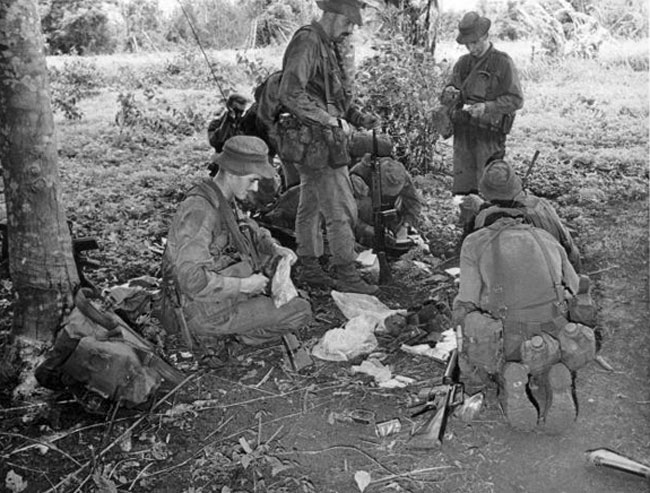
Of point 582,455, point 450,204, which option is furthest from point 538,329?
point 450,204

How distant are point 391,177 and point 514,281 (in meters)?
2.54

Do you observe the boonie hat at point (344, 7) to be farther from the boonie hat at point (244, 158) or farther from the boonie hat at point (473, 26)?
the boonie hat at point (244, 158)

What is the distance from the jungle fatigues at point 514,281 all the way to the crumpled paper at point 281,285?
4.08 ft

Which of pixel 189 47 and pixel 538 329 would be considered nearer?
pixel 538 329

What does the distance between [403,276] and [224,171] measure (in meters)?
2.16

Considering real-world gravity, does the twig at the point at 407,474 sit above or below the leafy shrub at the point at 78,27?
below

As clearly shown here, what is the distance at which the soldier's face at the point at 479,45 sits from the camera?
6.39 metres

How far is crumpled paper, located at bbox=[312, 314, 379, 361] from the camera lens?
4719 millimetres

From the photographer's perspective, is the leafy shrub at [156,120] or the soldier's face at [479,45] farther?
the leafy shrub at [156,120]

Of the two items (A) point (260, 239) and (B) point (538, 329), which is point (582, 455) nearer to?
(B) point (538, 329)

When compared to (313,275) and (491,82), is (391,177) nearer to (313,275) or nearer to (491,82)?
(313,275)

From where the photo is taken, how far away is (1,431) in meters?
3.89

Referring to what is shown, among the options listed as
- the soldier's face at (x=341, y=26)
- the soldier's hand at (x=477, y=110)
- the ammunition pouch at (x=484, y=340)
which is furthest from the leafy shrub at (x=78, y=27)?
the ammunition pouch at (x=484, y=340)

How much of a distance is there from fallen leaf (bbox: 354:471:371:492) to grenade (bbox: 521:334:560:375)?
972mm
